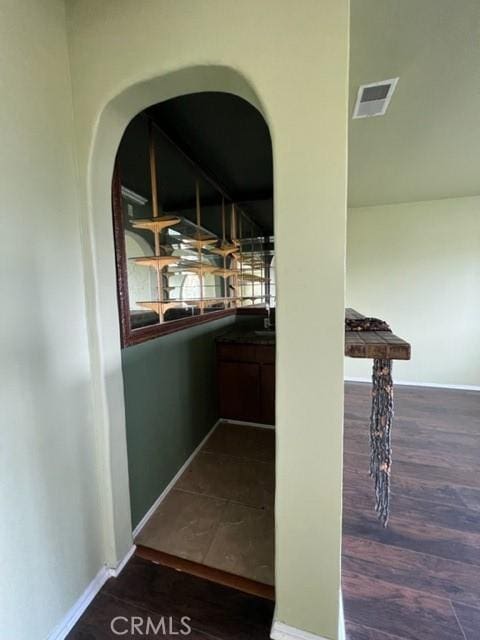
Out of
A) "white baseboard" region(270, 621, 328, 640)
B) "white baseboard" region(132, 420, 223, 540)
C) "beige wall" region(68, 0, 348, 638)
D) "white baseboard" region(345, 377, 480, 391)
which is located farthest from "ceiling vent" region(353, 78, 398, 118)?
"white baseboard" region(345, 377, 480, 391)

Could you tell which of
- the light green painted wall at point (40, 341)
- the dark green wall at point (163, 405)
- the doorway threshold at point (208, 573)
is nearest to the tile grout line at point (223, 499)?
the dark green wall at point (163, 405)

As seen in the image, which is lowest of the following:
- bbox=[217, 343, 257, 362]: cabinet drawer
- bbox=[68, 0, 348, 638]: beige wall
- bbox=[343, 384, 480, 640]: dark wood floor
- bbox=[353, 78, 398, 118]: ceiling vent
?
bbox=[343, 384, 480, 640]: dark wood floor

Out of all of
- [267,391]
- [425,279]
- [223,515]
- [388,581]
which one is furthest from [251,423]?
[425,279]

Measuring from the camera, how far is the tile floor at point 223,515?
59.6 inches

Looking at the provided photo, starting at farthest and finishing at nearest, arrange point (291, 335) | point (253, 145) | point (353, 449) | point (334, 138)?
point (353, 449), point (253, 145), point (291, 335), point (334, 138)

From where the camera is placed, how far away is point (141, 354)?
67.5 inches

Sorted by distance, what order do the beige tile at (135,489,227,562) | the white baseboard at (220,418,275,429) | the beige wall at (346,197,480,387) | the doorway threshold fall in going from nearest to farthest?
the doorway threshold → the beige tile at (135,489,227,562) → the white baseboard at (220,418,275,429) → the beige wall at (346,197,480,387)

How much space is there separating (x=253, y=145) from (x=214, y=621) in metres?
2.83

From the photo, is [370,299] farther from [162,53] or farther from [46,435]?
[46,435]

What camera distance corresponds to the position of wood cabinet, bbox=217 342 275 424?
273 centimetres

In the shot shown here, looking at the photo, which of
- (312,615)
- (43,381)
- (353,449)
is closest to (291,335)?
(43,381)

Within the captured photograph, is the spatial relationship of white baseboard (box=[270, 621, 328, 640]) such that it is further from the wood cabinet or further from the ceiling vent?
the ceiling vent

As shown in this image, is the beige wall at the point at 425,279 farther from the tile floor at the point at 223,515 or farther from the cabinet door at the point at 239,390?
the tile floor at the point at 223,515

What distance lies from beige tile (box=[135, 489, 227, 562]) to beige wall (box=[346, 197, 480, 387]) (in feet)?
11.0
